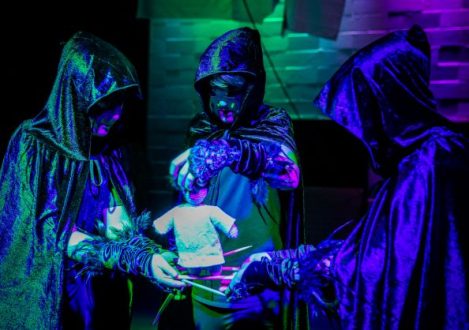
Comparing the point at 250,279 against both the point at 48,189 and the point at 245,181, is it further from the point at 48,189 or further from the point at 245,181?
the point at 48,189

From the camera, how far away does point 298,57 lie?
3.51 meters

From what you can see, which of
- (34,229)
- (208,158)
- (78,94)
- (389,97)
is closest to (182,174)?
(208,158)

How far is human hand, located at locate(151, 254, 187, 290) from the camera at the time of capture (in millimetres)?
2400

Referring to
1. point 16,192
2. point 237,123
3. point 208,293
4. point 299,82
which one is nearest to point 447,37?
point 299,82

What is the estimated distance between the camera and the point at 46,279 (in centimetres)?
248

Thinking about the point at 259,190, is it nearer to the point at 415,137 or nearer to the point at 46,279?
the point at 415,137

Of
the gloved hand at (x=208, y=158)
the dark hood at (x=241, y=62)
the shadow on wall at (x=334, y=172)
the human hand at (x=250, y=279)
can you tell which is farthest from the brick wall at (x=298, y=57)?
Result: the human hand at (x=250, y=279)

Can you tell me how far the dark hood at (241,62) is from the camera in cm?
239

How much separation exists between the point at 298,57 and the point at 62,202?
1.80m

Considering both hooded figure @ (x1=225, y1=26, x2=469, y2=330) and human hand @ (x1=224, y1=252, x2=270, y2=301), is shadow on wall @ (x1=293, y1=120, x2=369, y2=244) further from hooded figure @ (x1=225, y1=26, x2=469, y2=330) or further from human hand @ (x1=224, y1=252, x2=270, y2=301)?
hooded figure @ (x1=225, y1=26, x2=469, y2=330)

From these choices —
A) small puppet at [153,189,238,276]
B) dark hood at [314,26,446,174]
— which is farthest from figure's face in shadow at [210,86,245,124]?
dark hood at [314,26,446,174]

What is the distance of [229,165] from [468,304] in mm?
1040

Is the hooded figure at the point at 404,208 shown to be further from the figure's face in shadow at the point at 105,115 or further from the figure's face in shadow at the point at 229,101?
the figure's face in shadow at the point at 105,115

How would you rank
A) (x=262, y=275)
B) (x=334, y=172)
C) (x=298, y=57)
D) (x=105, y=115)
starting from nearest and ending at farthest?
(x=262, y=275), (x=105, y=115), (x=334, y=172), (x=298, y=57)
